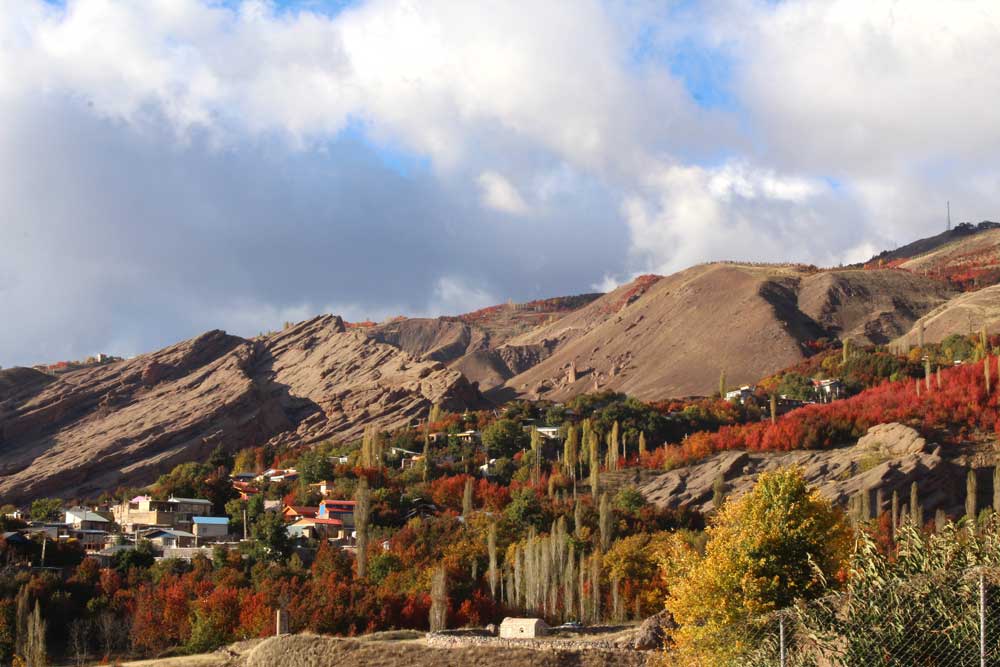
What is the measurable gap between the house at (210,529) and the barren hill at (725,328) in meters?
62.9

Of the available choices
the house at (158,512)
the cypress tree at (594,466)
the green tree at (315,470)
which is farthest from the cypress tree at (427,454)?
the house at (158,512)

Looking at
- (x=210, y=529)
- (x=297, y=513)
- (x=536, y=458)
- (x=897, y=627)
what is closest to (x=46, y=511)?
(x=210, y=529)

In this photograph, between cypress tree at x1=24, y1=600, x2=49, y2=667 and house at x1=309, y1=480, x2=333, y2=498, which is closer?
cypress tree at x1=24, y1=600, x2=49, y2=667

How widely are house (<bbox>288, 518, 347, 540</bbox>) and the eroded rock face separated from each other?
19.4 meters

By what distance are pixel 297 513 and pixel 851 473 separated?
111 ft

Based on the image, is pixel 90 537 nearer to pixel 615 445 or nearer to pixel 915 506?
pixel 615 445

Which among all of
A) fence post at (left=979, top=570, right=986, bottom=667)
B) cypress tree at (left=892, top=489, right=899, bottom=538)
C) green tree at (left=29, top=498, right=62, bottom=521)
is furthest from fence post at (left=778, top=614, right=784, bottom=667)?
green tree at (left=29, top=498, right=62, bottom=521)

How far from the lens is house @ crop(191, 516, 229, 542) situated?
223ft

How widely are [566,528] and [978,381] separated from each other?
145 ft

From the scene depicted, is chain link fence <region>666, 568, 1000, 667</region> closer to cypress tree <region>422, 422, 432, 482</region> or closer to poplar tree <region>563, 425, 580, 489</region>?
poplar tree <region>563, 425, 580, 489</region>

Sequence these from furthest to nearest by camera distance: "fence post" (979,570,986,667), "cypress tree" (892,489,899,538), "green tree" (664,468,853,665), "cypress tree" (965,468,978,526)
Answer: "cypress tree" (965,468,978,526) < "cypress tree" (892,489,899,538) < "green tree" (664,468,853,665) < "fence post" (979,570,986,667)

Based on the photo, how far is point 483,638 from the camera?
35812 mm

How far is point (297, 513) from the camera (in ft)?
238

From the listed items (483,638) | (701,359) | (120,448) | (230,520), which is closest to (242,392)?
(120,448)
